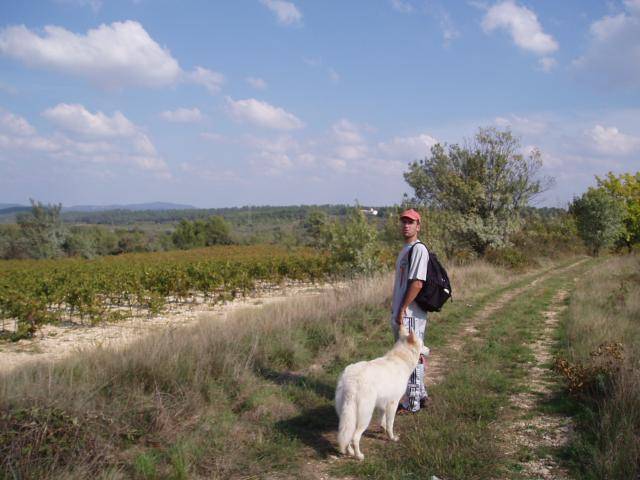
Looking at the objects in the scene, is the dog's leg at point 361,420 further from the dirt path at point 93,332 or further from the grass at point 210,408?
the dirt path at point 93,332

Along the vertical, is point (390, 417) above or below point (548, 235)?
below

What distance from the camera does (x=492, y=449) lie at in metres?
3.93

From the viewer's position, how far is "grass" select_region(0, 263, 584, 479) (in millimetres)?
3551

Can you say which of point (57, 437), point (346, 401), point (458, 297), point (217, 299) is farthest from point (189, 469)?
point (217, 299)

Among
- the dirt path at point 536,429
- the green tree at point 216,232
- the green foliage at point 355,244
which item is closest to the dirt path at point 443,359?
the dirt path at point 536,429

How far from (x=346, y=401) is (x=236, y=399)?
6.03 feet

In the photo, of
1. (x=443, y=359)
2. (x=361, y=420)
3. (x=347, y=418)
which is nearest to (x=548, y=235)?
(x=443, y=359)

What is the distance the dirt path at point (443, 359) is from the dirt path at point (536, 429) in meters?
0.06

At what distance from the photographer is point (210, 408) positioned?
Answer: 479cm

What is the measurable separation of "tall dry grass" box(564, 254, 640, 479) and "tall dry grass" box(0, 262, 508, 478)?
2.64 m

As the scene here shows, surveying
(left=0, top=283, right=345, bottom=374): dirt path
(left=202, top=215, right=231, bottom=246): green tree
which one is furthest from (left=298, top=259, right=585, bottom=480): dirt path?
(left=202, top=215, right=231, bottom=246): green tree

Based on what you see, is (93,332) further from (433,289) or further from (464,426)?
(464,426)

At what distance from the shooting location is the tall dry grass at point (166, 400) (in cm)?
348

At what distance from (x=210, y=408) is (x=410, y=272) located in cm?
256
